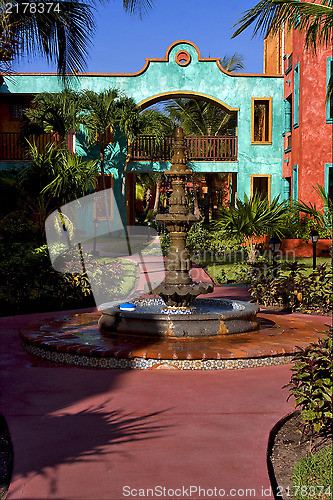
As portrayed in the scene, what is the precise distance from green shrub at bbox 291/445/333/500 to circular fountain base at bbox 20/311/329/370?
2.80 m

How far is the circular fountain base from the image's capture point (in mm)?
6922

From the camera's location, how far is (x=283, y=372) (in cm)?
683

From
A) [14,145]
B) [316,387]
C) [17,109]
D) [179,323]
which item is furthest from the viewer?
[17,109]

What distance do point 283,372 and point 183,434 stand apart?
239 cm

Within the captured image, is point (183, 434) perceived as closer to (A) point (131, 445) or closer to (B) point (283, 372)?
(A) point (131, 445)

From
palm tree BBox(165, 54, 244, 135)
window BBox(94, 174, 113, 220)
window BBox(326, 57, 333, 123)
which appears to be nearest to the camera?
window BBox(326, 57, 333, 123)

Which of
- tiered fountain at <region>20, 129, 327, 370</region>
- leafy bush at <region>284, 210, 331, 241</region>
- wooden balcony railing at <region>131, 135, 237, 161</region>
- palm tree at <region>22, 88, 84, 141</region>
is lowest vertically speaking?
tiered fountain at <region>20, 129, 327, 370</region>

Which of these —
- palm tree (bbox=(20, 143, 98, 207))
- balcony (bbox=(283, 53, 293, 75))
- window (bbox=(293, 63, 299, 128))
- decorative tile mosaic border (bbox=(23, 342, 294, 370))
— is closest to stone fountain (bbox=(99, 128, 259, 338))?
decorative tile mosaic border (bbox=(23, 342, 294, 370))

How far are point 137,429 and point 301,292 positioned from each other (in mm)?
6686

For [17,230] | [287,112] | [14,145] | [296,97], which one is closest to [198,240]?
[296,97]

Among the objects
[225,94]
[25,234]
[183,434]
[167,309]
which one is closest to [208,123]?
[225,94]

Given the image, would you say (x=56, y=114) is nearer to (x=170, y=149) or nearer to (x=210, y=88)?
(x=170, y=149)

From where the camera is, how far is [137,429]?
15.9ft

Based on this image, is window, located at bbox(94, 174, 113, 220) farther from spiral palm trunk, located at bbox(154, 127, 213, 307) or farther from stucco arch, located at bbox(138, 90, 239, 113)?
spiral palm trunk, located at bbox(154, 127, 213, 307)
